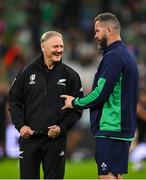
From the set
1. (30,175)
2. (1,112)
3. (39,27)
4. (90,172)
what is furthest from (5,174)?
(39,27)

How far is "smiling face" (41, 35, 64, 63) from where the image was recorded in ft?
29.0

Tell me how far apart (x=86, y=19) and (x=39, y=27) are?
1.49 m

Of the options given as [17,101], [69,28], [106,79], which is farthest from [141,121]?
[106,79]

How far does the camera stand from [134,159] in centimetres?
1523

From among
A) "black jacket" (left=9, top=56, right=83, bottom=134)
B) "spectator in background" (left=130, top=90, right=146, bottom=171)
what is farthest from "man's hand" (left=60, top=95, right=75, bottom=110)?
"spectator in background" (left=130, top=90, right=146, bottom=171)

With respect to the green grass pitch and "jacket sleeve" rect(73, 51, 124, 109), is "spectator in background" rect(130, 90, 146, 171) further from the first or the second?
"jacket sleeve" rect(73, 51, 124, 109)

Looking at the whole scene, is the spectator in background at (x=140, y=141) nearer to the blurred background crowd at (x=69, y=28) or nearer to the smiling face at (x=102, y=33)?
the blurred background crowd at (x=69, y=28)

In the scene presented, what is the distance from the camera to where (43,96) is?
8.92 metres

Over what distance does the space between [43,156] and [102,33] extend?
165 cm

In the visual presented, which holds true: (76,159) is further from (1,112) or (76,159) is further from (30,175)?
(30,175)

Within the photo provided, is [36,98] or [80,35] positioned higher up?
[80,35]

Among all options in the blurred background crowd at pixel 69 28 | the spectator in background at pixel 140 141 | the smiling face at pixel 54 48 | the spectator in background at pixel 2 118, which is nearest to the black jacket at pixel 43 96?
the smiling face at pixel 54 48

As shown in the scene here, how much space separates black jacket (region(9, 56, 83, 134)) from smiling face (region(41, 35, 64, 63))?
16cm

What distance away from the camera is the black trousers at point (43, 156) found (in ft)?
Result: 29.2
